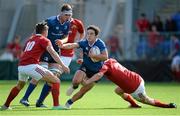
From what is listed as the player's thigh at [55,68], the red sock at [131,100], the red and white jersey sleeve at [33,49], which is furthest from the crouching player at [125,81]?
the player's thigh at [55,68]

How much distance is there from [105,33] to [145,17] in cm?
206

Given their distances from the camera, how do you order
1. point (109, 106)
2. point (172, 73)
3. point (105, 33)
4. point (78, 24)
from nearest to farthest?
point (109, 106) → point (78, 24) → point (172, 73) → point (105, 33)

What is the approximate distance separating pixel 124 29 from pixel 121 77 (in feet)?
50.8

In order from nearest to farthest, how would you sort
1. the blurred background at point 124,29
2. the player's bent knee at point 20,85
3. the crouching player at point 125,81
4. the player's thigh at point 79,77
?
the player's bent knee at point 20,85 → the crouching player at point 125,81 → the player's thigh at point 79,77 → the blurred background at point 124,29

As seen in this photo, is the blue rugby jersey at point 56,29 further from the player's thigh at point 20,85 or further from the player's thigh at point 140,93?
the player's thigh at point 140,93

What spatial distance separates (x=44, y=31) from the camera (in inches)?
603

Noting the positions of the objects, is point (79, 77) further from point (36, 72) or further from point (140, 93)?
point (140, 93)

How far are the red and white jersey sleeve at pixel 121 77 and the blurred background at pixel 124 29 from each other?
1300 centimetres

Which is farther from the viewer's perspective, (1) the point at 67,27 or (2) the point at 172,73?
(2) the point at 172,73

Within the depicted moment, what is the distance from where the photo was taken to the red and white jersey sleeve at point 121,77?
51.4ft

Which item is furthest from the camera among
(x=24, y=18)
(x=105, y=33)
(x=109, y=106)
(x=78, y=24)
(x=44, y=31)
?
(x=24, y=18)

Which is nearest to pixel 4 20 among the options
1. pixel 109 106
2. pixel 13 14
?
pixel 13 14

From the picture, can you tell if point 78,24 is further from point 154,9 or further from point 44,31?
point 154,9

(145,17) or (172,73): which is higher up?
(145,17)
